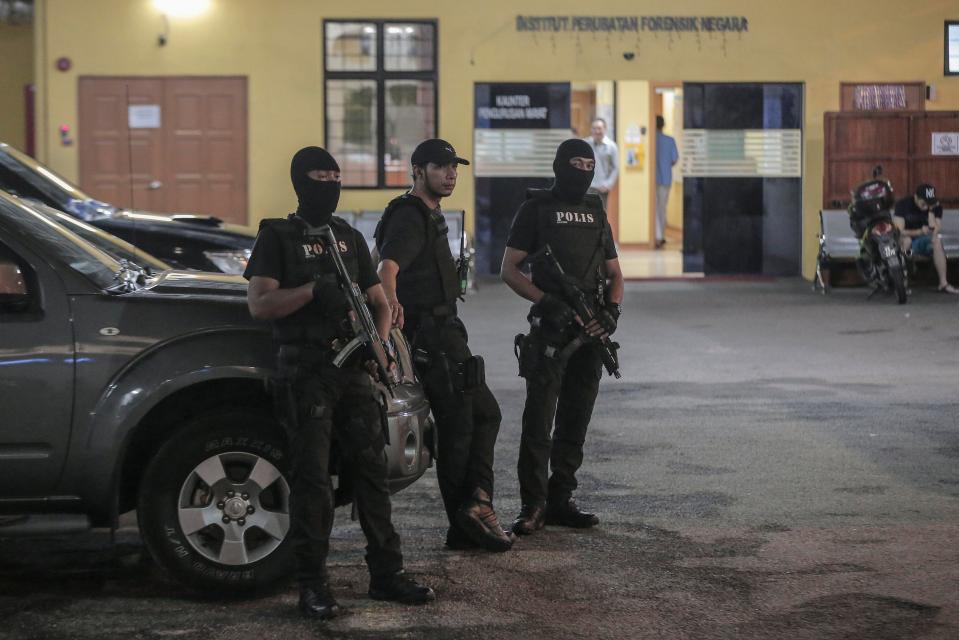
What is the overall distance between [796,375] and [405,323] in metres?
6.27

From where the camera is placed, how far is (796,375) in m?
12.3

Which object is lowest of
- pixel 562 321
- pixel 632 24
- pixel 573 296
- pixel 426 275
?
pixel 562 321

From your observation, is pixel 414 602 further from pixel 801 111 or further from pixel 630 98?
pixel 630 98

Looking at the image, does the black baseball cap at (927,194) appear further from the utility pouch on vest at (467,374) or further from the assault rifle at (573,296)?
the utility pouch on vest at (467,374)

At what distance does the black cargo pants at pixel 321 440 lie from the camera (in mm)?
5656

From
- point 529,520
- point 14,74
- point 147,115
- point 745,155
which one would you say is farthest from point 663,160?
point 529,520

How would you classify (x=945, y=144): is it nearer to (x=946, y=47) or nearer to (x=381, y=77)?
(x=946, y=47)

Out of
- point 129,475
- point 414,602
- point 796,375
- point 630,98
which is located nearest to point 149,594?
point 129,475

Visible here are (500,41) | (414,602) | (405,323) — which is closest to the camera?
(414,602)

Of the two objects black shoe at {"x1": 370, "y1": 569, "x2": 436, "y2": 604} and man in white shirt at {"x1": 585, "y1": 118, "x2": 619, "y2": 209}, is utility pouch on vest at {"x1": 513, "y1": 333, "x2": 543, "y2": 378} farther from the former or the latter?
man in white shirt at {"x1": 585, "y1": 118, "x2": 619, "y2": 209}

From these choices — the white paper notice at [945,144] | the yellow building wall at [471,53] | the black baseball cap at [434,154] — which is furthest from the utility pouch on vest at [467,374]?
the white paper notice at [945,144]

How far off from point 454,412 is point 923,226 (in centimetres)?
1421

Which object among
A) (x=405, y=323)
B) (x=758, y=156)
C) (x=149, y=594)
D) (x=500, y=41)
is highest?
(x=500, y=41)

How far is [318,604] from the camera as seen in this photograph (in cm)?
566
